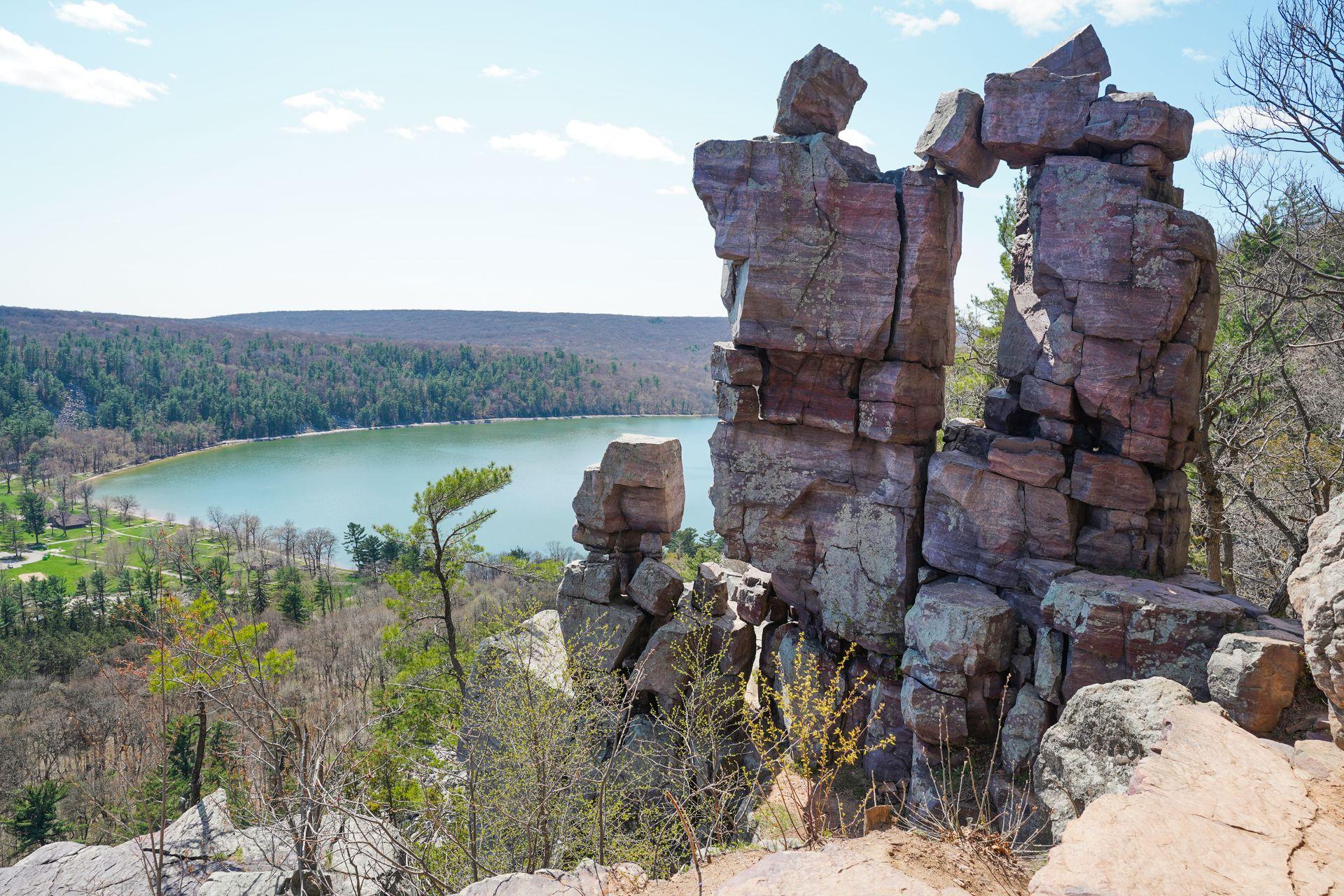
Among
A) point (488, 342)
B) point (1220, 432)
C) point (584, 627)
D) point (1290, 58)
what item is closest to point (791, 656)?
point (584, 627)

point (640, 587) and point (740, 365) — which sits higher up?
point (740, 365)

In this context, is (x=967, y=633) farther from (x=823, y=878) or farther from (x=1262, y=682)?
(x=823, y=878)

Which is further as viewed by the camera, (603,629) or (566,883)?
(603,629)

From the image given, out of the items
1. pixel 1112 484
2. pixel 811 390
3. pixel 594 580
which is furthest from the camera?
pixel 594 580

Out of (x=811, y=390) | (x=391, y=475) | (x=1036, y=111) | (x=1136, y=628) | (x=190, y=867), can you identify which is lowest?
(x=391, y=475)

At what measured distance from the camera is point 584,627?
1463 cm

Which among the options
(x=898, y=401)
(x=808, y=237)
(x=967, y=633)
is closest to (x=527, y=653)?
(x=967, y=633)

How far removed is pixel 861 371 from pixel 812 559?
3351 millimetres

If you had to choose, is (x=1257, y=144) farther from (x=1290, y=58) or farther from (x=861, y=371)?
(x=861, y=371)

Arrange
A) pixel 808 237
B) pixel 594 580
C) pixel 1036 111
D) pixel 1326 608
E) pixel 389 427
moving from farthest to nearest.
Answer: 1. pixel 389 427
2. pixel 594 580
3. pixel 808 237
4. pixel 1036 111
5. pixel 1326 608

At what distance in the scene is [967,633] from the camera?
34.4ft

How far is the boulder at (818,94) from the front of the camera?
1263 centimetres

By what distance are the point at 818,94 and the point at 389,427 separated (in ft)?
361

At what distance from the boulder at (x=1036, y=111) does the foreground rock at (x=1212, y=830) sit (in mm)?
8276
